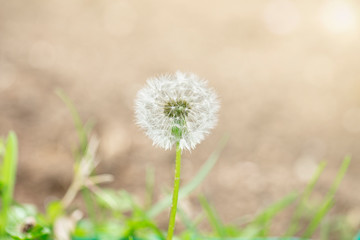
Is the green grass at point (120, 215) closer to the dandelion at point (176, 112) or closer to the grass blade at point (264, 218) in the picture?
the grass blade at point (264, 218)

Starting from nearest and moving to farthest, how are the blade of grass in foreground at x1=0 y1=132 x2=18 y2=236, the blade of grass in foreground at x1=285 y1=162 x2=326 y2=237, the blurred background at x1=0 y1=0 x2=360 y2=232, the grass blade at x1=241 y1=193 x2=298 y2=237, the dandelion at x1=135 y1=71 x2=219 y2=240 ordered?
the dandelion at x1=135 y1=71 x2=219 y2=240
the blade of grass in foreground at x1=0 y1=132 x2=18 y2=236
the blade of grass in foreground at x1=285 y1=162 x2=326 y2=237
the grass blade at x1=241 y1=193 x2=298 y2=237
the blurred background at x1=0 y1=0 x2=360 y2=232

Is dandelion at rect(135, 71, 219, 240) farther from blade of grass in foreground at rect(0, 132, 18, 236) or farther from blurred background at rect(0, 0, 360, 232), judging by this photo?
blurred background at rect(0, 0, 360, 232)

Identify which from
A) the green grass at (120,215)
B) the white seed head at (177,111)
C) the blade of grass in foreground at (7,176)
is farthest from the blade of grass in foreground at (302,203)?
the blade of grass in foreground at (7,176)

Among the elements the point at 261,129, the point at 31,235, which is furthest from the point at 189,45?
the point at 31,235

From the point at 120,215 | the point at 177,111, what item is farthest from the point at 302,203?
the point at 177,111

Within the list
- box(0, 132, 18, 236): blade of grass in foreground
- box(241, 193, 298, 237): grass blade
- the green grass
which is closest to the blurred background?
the green grass

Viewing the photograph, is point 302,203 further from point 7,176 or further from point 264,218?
point 7,176
